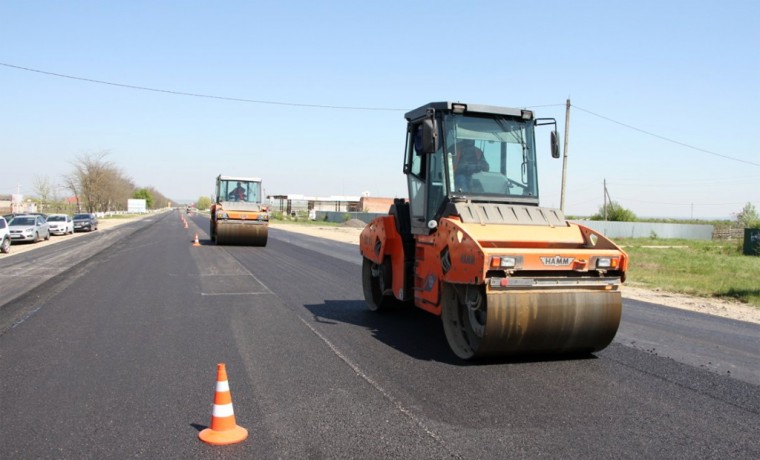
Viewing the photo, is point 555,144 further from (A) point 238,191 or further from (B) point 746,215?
(B) point 746,215

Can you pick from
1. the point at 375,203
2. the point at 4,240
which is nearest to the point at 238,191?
the point at 4,240

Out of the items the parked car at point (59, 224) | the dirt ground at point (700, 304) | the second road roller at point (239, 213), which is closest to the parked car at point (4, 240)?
the second road roller at point (239, 213)

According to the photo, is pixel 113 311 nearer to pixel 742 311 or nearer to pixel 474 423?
pixel 474 423

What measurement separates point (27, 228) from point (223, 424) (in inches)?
1127

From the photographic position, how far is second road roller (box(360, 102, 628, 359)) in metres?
5.96

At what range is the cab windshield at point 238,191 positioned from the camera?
24.8 metres

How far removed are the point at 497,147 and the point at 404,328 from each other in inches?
112

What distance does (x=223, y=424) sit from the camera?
170 inches

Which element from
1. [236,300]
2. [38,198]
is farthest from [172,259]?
[38,198]

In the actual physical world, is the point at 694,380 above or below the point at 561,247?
below

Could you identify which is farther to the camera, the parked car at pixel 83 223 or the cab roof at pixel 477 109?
the parked car at pixel 83 223

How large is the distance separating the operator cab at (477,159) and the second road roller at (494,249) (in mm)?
13

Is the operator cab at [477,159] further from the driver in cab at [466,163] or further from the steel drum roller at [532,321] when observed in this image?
the steel drum roller at [532,321]

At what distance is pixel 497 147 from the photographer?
746 centimetres
